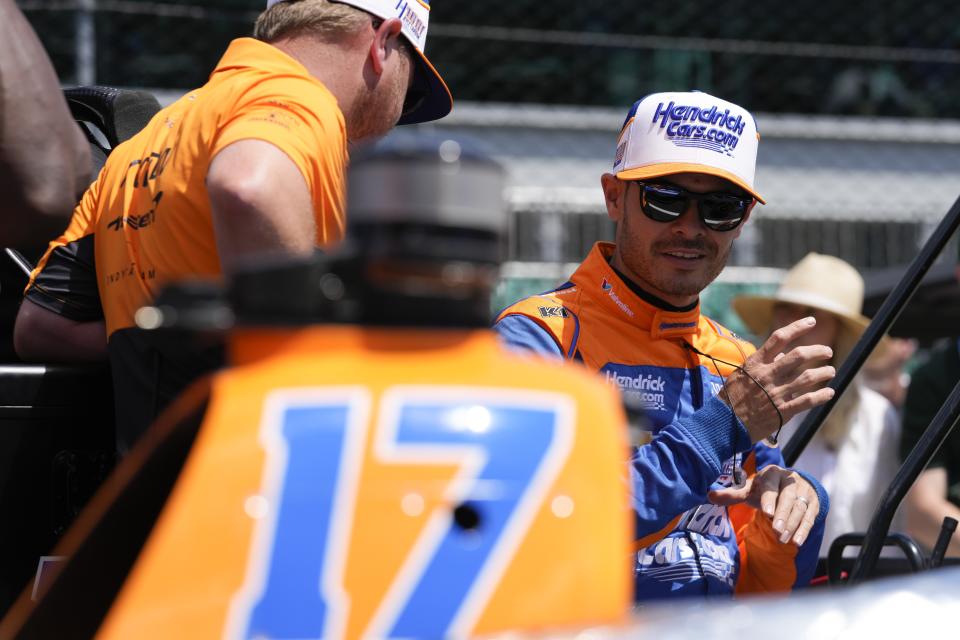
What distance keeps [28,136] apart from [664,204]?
5.03ft

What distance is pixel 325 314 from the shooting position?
1353mm

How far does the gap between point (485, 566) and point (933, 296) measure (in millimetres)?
5127

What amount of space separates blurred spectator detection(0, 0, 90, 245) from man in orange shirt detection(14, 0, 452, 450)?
283 millimetres

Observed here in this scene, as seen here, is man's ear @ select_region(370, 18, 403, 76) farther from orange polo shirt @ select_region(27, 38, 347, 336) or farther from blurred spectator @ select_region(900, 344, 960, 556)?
blurred spectator @ select_region(900, 344, 960, 556)

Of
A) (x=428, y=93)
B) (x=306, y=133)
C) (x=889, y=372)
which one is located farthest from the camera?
(x=889, y=372)

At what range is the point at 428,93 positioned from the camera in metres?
3.15

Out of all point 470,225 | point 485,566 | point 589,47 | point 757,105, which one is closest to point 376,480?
point 485,566

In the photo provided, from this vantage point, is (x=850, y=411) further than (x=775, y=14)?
No

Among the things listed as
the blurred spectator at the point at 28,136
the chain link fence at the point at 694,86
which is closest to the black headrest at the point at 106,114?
the blurred spectator at the point at 28,136

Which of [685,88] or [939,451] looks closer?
[939,451]

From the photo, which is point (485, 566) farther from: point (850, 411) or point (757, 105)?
point (757, 105)

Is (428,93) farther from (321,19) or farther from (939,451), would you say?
(939,451)

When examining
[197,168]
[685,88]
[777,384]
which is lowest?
[685,88]

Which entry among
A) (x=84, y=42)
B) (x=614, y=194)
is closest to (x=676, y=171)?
(x=614, y=194)
